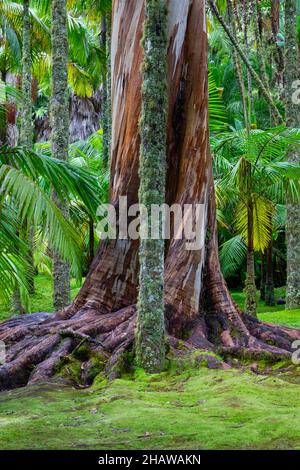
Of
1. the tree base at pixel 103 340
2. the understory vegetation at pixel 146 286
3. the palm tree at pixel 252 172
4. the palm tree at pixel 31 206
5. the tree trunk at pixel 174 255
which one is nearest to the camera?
the understory vegetation at pixel 146 286

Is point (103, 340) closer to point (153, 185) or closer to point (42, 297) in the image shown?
point (153, 185)

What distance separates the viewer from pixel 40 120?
3506cm

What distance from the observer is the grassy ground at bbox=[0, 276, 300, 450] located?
445 centimetres

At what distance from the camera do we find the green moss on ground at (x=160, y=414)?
445cm

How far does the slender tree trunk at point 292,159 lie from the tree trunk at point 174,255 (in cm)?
670

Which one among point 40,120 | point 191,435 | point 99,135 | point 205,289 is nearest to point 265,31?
point 99,135

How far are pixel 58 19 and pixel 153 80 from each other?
5299 millimetres

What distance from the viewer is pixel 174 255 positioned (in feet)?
27.0

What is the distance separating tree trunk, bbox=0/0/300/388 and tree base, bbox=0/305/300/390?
0.05 feet

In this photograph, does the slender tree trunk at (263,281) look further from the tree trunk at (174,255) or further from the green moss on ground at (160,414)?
the green moss on ground at (160,414)

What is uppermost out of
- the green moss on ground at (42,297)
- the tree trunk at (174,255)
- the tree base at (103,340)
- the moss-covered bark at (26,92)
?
the moss-covered bark at (26,92)

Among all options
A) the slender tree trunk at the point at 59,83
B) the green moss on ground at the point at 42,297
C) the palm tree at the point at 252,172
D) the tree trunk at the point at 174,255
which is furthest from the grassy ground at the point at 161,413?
the green moss on ground at the point at 42,297

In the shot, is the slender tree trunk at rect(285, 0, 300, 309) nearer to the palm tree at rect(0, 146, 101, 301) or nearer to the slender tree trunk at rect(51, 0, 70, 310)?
the slender tree trunk at rect(51, 0, 70, 310)

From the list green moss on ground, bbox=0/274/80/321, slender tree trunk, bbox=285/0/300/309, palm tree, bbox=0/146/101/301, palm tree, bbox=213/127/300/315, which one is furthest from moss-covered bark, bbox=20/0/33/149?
palm tree, bbox=0/146/101/301
